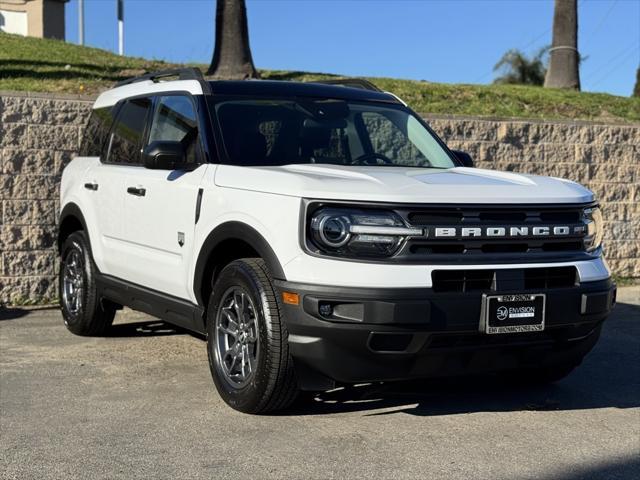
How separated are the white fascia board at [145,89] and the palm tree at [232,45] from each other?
22.0 feet

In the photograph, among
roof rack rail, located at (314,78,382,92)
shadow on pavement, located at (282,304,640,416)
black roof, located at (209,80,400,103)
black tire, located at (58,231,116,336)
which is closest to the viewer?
shadow on pavement, located at (282,304,640,416)

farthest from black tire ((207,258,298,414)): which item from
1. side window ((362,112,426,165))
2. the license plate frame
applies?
side window ((362,112,426,165))

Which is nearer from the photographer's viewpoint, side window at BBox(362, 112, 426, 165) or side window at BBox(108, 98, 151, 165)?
side window at BBox(362, 112, 426, 165)

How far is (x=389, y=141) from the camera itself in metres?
6.31

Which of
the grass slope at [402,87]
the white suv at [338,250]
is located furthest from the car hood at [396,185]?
the grass slope at [402,87]

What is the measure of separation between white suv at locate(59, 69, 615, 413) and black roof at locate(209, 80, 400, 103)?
2 cm

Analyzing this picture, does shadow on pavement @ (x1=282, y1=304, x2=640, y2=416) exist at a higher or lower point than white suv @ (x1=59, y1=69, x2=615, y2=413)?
lower

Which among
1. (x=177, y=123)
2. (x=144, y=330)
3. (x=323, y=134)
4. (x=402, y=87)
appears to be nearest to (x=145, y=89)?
(x=177, y=123)

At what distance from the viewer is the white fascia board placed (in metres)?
6.02

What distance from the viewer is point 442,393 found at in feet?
18.6

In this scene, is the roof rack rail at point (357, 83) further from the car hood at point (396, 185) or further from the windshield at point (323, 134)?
the car hood at point (396, 185)

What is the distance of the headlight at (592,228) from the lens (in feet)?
16.8

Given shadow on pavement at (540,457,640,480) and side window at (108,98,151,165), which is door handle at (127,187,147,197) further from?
shadow on pavement at (540,457,640,480)

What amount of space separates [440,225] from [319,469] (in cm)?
138
